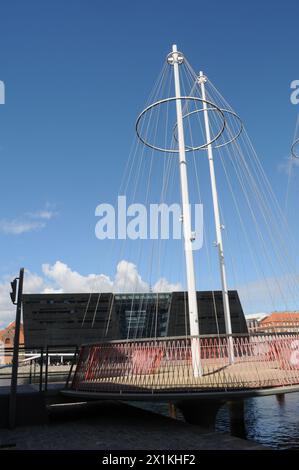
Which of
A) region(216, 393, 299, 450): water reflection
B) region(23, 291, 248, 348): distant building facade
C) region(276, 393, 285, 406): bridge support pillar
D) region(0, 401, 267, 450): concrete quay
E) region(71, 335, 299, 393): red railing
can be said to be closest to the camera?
region(0, 401, 267, 450): concrete quay

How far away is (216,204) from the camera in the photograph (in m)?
20.8

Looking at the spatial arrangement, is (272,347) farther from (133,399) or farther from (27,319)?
(27,319)

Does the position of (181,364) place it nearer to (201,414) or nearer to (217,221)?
(201,414)

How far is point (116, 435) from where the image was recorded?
8.91m

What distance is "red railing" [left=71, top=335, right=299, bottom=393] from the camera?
9.95 metres

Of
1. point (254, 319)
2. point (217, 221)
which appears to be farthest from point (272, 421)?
point (254, 319)

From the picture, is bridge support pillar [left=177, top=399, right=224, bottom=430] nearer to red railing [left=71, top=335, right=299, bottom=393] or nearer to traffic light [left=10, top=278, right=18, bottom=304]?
red railing [left=71, top=335, right=299, bottom=393]

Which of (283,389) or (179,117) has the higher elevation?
(179,117)

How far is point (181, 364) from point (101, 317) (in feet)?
231

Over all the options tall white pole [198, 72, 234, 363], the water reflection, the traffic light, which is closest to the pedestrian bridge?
the water reflection

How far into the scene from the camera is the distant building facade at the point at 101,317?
76562mm

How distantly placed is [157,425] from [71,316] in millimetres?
71201
